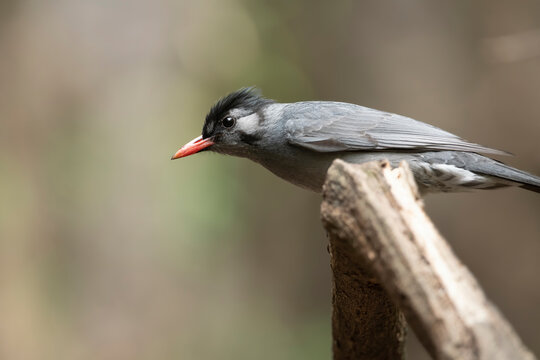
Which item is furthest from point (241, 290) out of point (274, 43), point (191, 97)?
point (274, 43)

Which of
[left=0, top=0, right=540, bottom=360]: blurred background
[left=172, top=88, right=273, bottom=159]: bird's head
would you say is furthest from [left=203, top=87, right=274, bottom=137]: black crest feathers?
[left=0, top=0, right=540, bottom=360]: blurred background

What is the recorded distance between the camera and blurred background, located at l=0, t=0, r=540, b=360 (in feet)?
19.7

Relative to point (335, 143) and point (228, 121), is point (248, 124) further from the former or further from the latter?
point (335, 143)

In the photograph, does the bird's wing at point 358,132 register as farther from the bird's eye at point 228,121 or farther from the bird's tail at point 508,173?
the bird's eye at point 228,121

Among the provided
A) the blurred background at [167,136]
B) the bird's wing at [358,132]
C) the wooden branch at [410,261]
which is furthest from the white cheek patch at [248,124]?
the blurred background at [167,136]

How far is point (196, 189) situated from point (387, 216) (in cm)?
495

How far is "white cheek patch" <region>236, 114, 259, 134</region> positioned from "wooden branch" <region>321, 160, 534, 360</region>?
1.76m

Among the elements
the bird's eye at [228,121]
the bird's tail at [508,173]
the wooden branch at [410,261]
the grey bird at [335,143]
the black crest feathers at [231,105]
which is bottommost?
the wooden branch at [410,261]

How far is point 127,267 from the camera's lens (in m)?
6.84

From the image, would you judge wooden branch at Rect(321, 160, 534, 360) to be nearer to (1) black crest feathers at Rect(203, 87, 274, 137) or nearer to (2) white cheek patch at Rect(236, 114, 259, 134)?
(2) white cheek patch at Rect(236, 114, 259, 134)

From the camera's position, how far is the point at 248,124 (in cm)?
416

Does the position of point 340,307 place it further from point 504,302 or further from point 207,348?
point 207,348

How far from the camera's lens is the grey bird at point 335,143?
12.3 feet

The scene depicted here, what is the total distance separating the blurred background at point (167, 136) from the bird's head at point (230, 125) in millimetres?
2569
